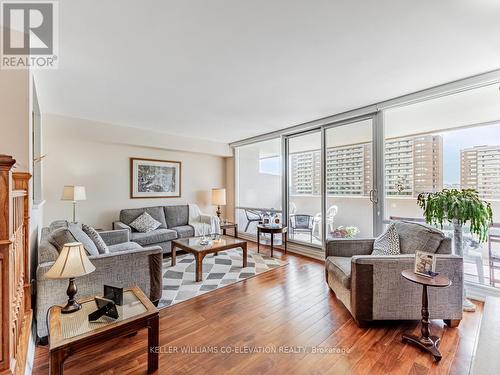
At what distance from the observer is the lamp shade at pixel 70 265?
157 centimetres

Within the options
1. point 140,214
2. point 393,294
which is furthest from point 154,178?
point 393,294

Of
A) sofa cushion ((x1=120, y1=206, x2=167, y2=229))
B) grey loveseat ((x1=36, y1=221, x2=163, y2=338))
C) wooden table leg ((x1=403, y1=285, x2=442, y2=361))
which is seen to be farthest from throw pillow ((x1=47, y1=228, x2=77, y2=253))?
wooden table leg ((x1=403, y1=285, x2=442, y2=361))

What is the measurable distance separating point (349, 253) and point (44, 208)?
15.7 feet

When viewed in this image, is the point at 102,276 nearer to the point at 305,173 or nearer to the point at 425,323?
the point at 425,323

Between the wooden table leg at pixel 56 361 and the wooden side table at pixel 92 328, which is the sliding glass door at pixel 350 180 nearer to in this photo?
the wooden side table at pixel 92 328

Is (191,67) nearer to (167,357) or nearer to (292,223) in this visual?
(167,357)

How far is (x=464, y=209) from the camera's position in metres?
2.51

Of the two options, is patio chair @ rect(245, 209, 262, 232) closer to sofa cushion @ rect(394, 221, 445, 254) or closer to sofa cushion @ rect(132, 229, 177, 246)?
sofa cushion @ rect(132, 229, 177, 246)

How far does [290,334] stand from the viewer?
2.10 m

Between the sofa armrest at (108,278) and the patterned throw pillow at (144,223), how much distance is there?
2.18 meters

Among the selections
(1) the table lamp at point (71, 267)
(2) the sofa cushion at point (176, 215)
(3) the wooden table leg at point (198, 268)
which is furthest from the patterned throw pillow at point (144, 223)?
(1) the table lamp at point (71, 267)

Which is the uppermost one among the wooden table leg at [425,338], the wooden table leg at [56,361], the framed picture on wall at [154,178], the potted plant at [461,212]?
the framed picture on wall at [154,178]

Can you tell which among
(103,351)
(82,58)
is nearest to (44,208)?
(82,58)
